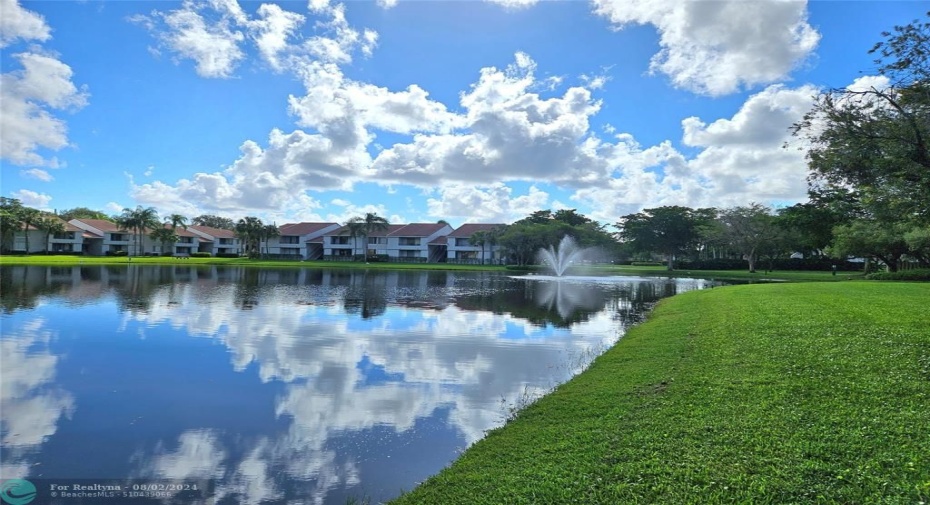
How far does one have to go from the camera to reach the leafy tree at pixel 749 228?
2441 inches

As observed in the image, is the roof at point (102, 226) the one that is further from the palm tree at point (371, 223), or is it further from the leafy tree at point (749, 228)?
the leafy tree at point (749, 228)

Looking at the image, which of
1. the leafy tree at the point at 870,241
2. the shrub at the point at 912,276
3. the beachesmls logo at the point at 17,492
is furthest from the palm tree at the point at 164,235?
the shrub at the point at 912,276

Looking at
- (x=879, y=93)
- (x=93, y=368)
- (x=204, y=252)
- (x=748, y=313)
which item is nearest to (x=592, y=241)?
(x=748, y=313)

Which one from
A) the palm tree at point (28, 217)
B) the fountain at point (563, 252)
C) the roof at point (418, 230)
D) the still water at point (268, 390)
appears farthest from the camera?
the roof at point (418, 230)

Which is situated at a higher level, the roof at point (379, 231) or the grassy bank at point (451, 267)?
the roof at point (379, 231)

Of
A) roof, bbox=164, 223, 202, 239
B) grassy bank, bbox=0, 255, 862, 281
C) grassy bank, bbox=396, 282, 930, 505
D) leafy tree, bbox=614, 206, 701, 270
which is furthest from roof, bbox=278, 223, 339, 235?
grassy bank, bbox=396, 282, 930, 505

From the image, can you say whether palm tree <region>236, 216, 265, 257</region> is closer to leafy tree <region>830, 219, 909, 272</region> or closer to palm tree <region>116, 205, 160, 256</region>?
palm tree <region>116, 205, 160, 256</region>

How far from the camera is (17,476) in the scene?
20.5 ft

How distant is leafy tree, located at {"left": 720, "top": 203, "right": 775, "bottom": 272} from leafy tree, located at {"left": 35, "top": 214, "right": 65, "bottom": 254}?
103 meters

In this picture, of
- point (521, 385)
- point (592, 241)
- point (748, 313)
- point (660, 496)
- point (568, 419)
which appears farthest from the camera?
point (592, 241)

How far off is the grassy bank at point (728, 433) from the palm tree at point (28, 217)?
10001 centimetres

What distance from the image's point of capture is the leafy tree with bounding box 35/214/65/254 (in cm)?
8272

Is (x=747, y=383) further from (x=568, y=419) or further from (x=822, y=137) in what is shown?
(x=822, y=137)

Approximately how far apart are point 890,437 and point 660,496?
2.99 metres
